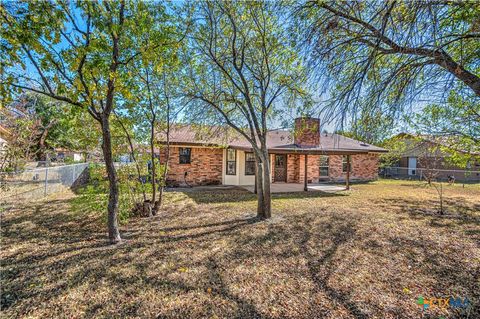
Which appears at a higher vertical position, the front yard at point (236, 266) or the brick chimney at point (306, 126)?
the brick chimney at point (306, 126)

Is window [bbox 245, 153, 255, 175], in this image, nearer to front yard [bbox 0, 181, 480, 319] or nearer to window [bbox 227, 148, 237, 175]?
window [bbox 227, 148, 237, 175]

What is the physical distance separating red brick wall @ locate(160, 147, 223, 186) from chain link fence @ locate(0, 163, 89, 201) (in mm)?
4441

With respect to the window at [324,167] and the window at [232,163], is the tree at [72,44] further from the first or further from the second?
the window at [324,167]

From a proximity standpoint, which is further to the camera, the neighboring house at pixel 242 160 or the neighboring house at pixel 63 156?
the neighboring house at pixel 63 156

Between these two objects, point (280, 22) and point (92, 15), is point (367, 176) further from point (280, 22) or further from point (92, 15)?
point (92, 15)

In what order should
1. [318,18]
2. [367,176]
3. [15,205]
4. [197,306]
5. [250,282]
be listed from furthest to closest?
[367,176], [15,205], [318,18], [250,282], [197,306]

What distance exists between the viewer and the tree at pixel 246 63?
18.4ft

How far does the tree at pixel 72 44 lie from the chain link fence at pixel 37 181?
407 cm

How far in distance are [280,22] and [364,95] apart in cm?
301

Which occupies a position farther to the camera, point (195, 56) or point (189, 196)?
point (189, 196)

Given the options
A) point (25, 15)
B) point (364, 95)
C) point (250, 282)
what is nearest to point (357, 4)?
point (364, 95)

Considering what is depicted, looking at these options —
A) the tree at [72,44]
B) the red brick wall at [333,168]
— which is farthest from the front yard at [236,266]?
the red brick wall at [333,168]

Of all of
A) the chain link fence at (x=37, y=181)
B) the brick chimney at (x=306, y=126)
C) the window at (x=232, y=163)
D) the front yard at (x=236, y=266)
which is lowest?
the front yard at (x=236, y=266)

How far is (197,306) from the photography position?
8.84 feet
